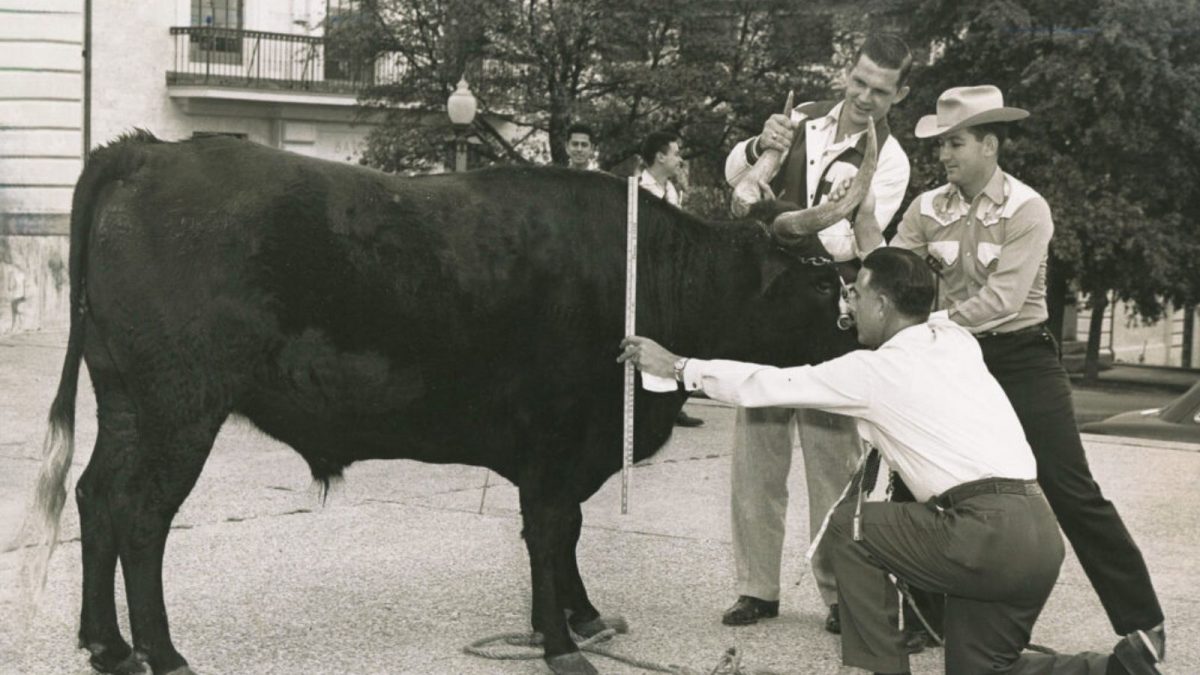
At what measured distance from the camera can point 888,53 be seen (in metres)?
5.52

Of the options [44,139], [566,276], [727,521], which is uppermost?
[44,139]

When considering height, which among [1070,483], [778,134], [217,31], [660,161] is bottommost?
[1070,483]

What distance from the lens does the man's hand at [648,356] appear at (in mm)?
4855

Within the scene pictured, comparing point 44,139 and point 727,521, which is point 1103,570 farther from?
point 44,139

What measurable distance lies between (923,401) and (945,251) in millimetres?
1242

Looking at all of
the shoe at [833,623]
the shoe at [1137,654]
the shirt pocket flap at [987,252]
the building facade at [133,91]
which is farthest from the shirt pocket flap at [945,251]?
the building facade at [133,91]

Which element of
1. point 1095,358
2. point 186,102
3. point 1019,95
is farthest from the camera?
point 186,102

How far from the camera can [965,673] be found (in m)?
4.40

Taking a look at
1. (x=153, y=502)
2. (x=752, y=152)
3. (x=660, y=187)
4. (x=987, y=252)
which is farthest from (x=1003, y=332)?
(x=660, y=187)

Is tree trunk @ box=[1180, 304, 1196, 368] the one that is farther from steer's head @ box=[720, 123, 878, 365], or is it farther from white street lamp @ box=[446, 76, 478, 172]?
steer's head @ box=[720, 123, 878, 365]

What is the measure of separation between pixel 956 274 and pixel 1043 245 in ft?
1.06

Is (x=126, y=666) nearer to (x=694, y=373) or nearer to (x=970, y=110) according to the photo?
(x=694, y=373)

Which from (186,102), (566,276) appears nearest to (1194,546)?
(566,276)

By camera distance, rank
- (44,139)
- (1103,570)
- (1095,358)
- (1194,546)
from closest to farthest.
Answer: (1103,570), (1194,546), (44,139), (1095,358)
